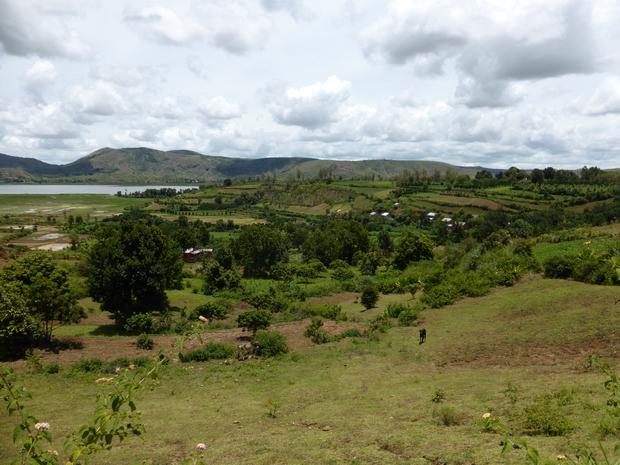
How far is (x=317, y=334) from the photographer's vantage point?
2406 centimetres

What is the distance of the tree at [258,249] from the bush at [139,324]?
25.8m

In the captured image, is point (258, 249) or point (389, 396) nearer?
point (389, 396)

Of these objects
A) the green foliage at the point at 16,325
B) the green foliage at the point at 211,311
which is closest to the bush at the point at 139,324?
the green foliage at the point at 211,311

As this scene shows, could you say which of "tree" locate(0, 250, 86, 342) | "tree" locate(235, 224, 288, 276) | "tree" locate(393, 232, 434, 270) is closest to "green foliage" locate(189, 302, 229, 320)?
"tree" locate(0, 250, 86, 342)

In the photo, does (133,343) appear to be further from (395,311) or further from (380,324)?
(395,311)

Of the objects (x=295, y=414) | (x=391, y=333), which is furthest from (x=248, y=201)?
(x=295, y=414)

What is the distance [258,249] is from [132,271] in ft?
82.6

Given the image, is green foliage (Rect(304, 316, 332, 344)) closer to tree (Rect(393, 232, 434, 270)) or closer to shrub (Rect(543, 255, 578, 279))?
shrub (Rect(543, 255, 578, 279))

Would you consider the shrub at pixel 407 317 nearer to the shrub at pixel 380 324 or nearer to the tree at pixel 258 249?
the shrub at pixel 380 324

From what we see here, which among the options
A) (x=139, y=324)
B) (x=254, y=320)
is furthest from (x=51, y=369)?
(x=254, y=320)

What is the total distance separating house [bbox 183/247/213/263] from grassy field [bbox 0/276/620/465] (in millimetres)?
49270

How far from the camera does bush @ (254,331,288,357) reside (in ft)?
69.5

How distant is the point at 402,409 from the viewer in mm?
12148

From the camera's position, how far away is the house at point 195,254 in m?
66.9
